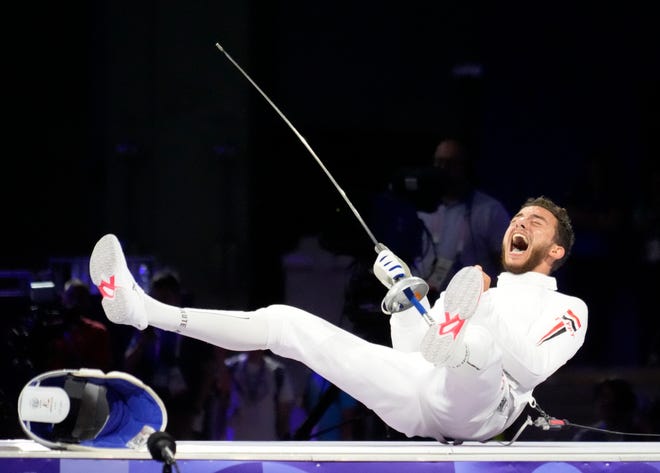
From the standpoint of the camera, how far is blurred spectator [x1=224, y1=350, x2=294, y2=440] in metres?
3.77

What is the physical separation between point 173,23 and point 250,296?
108 centimetres

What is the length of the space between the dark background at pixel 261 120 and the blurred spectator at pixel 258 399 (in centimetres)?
24

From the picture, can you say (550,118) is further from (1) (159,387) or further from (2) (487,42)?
(1) (159,387)

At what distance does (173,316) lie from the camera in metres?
2.50

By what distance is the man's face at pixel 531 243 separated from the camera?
2.73 metres

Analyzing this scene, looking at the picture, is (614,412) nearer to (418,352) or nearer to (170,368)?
(418,352)

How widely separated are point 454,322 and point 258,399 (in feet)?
5.33

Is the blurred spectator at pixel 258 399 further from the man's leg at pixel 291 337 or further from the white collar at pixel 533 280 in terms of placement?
the white collar at pixel 533 280

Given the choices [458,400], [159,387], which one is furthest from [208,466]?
[159,387]

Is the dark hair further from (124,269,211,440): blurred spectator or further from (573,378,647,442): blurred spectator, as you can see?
(124,269,211,440): blurred spectator

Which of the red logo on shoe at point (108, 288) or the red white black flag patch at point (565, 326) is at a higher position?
the red logo on shoe at point (108, 288)

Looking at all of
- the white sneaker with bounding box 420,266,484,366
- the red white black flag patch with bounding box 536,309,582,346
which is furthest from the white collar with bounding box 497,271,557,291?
the white sneaker with bounding box 420,266,484,366

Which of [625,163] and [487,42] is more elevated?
[487,42]

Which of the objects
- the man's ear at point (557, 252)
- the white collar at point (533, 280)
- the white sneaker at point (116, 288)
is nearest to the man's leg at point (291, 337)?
the white sneaker at point (116, 288)
